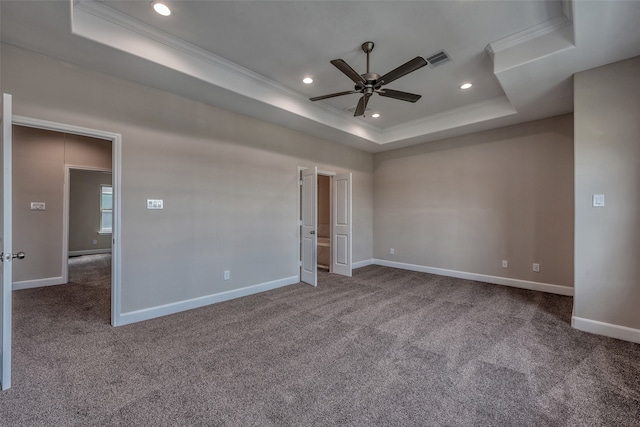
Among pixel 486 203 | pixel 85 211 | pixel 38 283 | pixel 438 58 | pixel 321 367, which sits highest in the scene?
pixel 438 58

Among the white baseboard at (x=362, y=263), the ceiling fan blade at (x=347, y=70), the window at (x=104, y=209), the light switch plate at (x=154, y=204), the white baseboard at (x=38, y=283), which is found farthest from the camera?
the window at (x=104, y=209)

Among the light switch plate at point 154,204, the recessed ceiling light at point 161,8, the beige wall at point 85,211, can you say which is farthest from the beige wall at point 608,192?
the beige wall at point 85,211

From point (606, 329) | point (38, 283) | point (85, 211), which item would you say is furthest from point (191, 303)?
point (85, 211)

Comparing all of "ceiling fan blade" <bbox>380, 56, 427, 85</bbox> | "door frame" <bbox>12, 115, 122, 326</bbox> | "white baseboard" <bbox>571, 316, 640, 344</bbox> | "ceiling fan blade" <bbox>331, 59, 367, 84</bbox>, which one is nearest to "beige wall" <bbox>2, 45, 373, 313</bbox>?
"door frame" <bbox>12, 115, 122, 326</bbox>

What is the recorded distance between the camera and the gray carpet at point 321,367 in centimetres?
169

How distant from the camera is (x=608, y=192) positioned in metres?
2.75

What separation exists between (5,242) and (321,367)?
2.42 m

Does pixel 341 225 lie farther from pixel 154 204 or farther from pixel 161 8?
pixel 161 8

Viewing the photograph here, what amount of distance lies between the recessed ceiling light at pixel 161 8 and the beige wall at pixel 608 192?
13.8 ft

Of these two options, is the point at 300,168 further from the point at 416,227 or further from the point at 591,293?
the point at 591,293

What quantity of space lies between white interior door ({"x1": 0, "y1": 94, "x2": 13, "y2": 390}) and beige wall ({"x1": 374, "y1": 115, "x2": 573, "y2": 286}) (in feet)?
18.7

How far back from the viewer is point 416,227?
5727 mm

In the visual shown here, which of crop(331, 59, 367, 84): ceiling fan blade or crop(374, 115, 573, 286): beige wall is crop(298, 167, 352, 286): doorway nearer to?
crop(374, 115, 573, 286): beige wall

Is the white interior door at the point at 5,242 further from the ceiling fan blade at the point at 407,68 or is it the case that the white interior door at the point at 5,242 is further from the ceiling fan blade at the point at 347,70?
the ceiling fan blade at the point at 407,68
